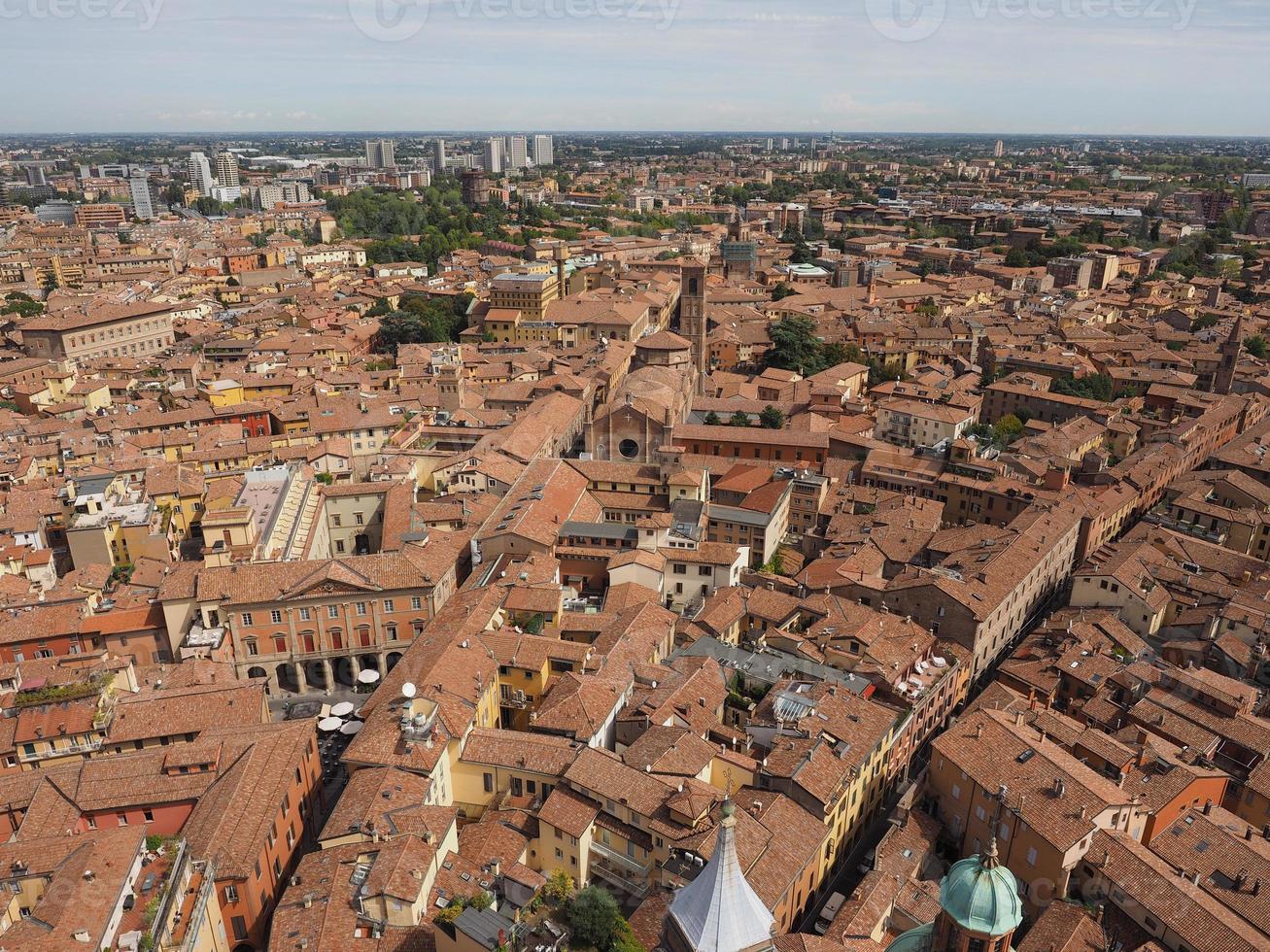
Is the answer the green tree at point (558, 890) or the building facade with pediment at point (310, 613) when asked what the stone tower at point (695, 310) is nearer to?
the building facade with pediment at point (310, 613)

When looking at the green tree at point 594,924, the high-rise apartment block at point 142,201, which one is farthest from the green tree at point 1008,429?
the high-rise apartment block at point 142,201

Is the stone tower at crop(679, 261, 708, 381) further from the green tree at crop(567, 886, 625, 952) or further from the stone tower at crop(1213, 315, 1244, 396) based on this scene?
the green tree at crop(567, 886, 625, 952)

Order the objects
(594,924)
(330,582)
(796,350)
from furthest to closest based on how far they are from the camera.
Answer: (796,350) → (330,582) → (594,924)

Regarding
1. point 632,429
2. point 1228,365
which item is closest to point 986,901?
point 632,429

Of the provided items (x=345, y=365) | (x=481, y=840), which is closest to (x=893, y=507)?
(x=481, y=840)

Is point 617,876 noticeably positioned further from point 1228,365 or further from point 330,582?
point 1228,365
